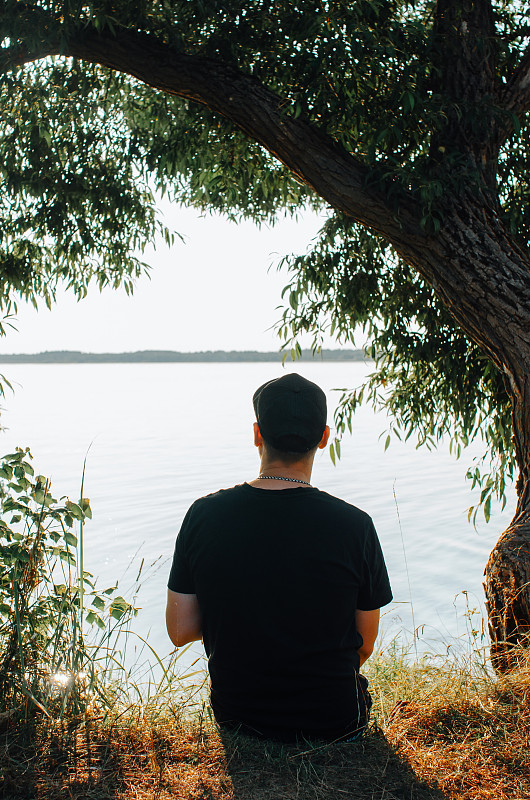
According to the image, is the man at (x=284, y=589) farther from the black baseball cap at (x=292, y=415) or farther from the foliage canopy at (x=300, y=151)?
the foliage canopy at (x=300, y=151)

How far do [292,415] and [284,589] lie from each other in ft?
1.77

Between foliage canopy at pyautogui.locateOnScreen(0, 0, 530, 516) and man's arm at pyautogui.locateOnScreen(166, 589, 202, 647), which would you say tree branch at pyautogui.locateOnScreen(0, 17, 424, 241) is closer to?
foliage canopy at pyautogui.locateOnScreen(0, 0, 530, 516)

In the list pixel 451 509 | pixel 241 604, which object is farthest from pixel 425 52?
pixel 451 509

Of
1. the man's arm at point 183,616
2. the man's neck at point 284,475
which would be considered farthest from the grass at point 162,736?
the man's neck at point 284,475

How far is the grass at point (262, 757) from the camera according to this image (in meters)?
1.96

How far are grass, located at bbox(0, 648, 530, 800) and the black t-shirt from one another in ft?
0.46

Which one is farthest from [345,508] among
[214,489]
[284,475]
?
[214,489]

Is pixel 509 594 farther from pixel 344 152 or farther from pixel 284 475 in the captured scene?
pixel 344 152

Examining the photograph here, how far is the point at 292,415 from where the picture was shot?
213 cm

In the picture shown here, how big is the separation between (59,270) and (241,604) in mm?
3727

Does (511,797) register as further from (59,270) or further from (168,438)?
(168,438)

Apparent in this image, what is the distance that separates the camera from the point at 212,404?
34.5m

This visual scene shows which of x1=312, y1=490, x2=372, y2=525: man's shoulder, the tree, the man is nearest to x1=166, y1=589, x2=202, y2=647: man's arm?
the man

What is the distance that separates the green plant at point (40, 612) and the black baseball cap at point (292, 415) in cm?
75
